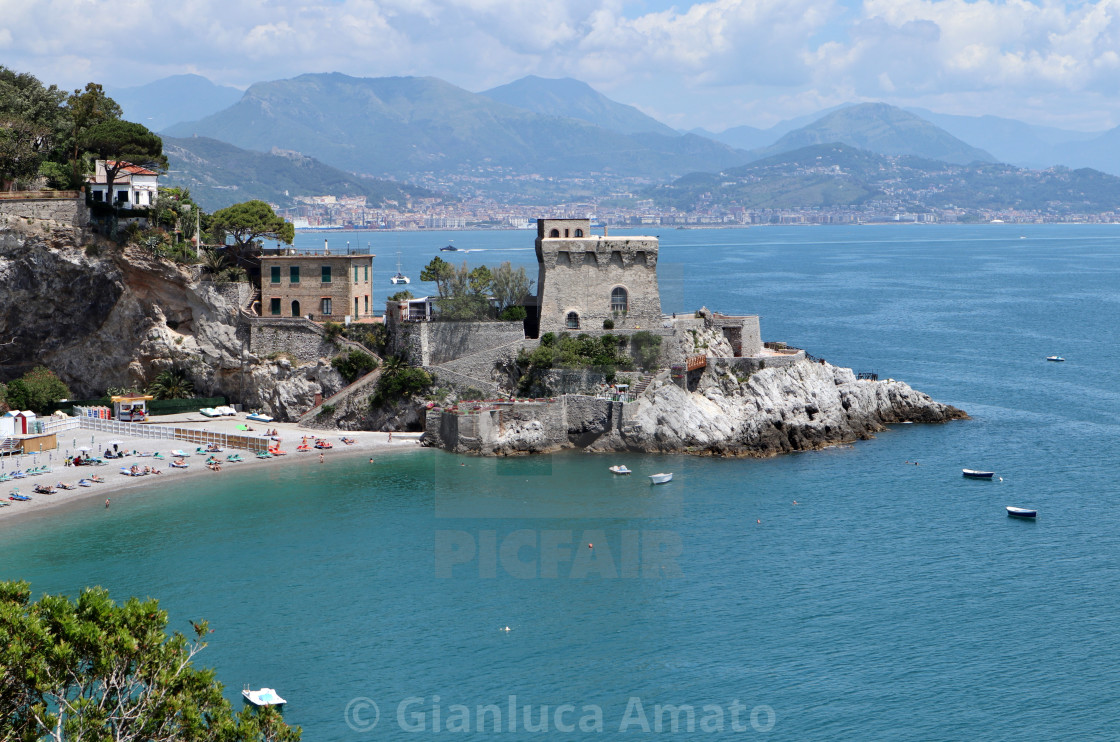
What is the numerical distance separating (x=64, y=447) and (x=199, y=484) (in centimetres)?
1133

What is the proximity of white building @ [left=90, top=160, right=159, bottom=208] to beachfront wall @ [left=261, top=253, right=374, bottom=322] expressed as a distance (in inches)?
377

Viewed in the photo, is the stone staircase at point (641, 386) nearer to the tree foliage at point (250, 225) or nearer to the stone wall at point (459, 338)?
the stone wall at point (459, 338)

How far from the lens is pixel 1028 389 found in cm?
8456

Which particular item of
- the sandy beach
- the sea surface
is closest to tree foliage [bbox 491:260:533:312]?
the sandy beach

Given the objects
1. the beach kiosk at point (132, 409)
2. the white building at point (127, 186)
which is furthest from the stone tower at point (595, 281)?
the white building at point (127, 186)

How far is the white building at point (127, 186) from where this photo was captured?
2835 inches

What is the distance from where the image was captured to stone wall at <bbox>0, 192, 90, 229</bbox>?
6838 cm

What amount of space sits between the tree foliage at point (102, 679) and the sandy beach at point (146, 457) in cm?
3244

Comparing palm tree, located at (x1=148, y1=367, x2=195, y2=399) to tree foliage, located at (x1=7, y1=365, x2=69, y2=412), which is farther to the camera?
palm tree, located at (x1=148, y1=367, x2=195, y2=399)

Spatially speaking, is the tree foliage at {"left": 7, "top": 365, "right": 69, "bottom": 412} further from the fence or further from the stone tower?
the stone tower

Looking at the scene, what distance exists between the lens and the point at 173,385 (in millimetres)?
73000

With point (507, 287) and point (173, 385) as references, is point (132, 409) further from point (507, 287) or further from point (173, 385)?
point (507, 287)

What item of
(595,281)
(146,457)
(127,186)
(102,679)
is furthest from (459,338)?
(102,679)

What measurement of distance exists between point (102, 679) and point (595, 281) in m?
50.2
